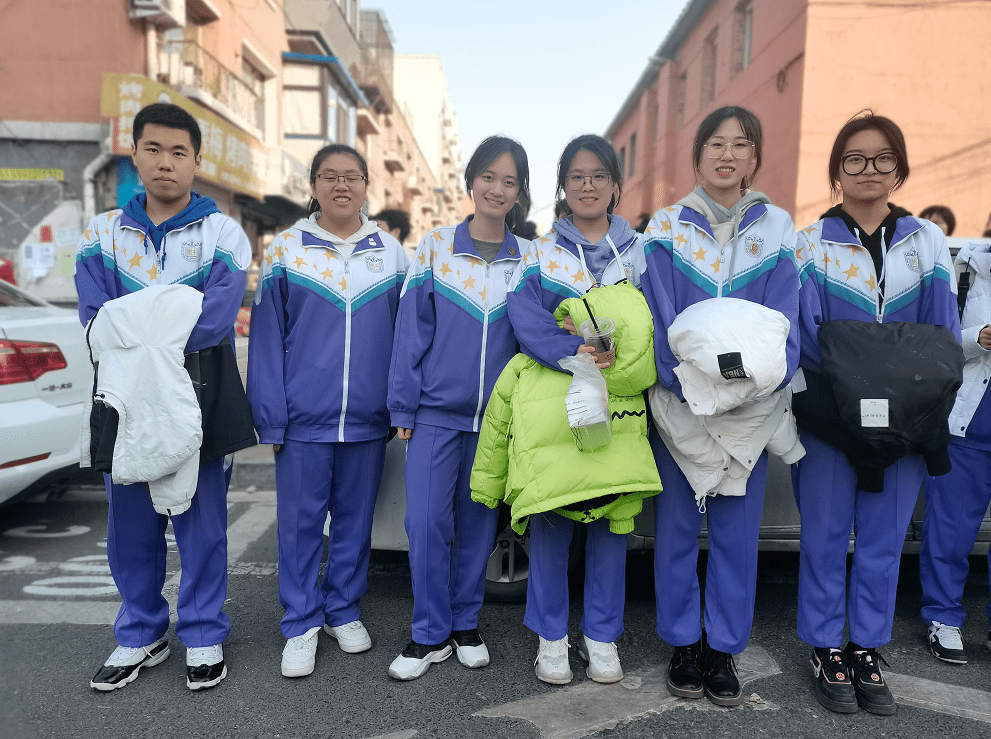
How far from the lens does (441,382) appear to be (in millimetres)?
2750

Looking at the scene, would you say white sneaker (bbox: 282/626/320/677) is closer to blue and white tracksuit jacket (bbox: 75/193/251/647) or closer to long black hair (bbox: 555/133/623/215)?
blue and white tracksuit jacket (bbox: 75/193/251/647)

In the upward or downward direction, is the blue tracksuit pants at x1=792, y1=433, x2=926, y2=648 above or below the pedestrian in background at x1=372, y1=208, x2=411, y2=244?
below

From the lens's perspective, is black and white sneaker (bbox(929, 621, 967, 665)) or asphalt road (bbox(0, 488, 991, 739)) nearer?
asphalt road (bbox(0, 488, 991, 739))

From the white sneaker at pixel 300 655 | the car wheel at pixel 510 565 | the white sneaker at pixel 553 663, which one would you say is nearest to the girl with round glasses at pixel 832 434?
the white sneaker at pixel 553 663

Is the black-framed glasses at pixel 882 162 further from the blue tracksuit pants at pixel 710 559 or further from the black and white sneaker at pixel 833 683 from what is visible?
the black and white sneaker at pixel 833 683

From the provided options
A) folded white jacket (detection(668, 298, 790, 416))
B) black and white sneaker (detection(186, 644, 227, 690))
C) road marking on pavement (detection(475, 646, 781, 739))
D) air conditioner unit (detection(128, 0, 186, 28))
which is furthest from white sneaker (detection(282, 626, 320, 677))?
air conditioner unit (detection(128, 0, 186, 28))

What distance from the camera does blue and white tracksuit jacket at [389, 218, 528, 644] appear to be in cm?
276

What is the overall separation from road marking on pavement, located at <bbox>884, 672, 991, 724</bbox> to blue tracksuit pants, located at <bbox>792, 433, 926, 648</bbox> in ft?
0.73

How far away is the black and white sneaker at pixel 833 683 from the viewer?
2.46 meters

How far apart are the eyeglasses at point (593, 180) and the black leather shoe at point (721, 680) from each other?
1.81m

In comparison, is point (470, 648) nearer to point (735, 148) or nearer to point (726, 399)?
point (726, 399)

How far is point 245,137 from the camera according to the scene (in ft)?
47.8

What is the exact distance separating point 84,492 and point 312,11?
17.8m

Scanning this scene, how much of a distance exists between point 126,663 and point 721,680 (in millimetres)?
2204
